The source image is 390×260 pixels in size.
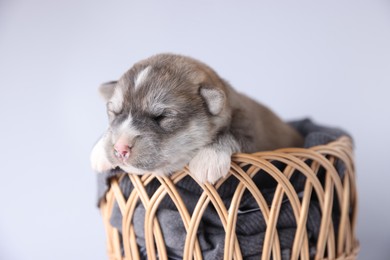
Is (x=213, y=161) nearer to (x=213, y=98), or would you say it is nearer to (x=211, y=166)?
(x=211, y=166)

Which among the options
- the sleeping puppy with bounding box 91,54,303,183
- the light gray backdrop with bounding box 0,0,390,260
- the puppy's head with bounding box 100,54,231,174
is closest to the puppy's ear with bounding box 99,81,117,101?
the sleeping puppy with bounding box 91,54,303,183

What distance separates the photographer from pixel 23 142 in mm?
2992

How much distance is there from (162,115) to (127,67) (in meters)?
1.40

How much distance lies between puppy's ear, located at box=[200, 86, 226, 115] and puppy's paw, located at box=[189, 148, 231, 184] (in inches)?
7.9

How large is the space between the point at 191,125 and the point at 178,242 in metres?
0.46

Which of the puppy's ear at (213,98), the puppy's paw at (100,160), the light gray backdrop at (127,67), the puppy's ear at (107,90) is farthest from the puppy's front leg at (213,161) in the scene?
the light gray backdrop at (127,67)

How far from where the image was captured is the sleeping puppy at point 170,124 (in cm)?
170

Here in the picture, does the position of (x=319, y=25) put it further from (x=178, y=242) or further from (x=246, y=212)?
(x=178, y=242)

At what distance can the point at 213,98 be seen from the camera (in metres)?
1.83

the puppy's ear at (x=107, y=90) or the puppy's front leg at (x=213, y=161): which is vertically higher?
the puppy's ear at (x=107, y=90)

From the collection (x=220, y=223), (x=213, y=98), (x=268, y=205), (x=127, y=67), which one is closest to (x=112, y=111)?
(x=213, y=98)

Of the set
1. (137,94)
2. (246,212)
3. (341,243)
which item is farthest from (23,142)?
(341,243)

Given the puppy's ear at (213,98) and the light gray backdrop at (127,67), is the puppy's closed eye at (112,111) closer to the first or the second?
the puppy's ear at (213,98)

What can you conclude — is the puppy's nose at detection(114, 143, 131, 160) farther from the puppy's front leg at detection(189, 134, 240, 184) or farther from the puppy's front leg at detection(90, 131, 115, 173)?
the puppy's front leg at detection(189, 134, 240, 184)
